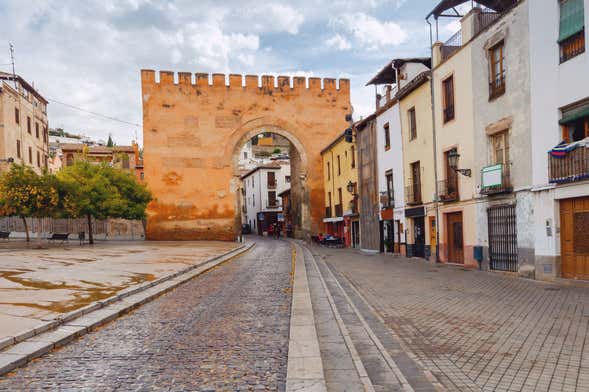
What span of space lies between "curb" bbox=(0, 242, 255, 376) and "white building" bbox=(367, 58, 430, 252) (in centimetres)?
1349

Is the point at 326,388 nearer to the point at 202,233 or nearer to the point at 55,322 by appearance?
the point at 55,322

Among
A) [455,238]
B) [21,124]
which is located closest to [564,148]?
[455,238]

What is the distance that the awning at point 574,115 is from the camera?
10.1 metres

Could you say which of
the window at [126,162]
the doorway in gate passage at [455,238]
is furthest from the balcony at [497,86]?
the window at [126,162]

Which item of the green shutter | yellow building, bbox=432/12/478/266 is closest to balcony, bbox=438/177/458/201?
yellow building, bbox=432/12/478/266

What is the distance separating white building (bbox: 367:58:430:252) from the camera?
2086 centimetres

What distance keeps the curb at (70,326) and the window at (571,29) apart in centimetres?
1062

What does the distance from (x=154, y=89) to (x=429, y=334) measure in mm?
31346

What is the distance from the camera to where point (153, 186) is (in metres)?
33.3

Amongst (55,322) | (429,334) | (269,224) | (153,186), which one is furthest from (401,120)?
(269,224)

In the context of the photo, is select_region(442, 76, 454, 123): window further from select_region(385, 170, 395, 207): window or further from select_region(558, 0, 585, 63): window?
select_region(385, 170, 395, 207): window

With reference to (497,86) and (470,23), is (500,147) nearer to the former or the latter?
(497,86)

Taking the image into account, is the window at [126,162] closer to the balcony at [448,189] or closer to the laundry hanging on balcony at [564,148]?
the balcony at [448,189]

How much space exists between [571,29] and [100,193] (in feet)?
75.7
